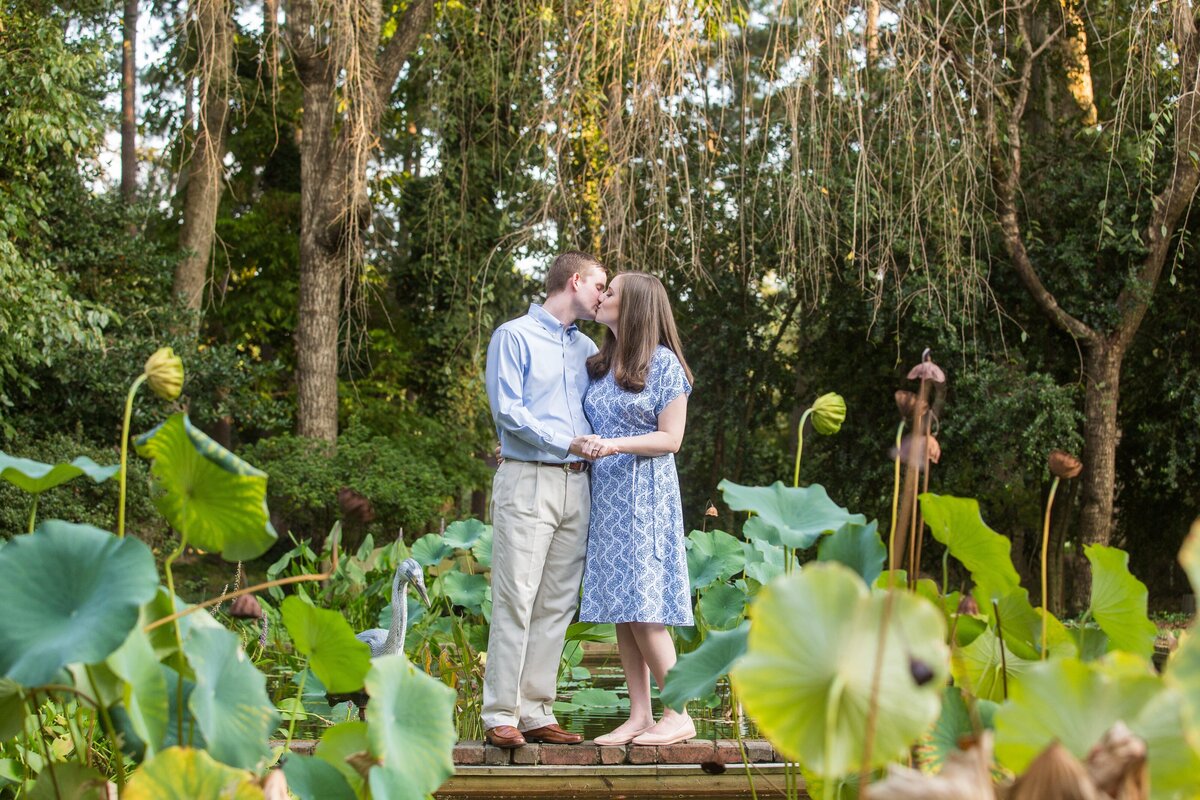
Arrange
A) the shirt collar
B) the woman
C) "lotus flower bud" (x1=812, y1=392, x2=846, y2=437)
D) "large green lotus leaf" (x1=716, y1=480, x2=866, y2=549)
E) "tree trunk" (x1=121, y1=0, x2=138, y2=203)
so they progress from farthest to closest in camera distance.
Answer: "tree trunk" (x1=121, y1=0, x2=138, y2=203)
the shirt collar
the woman
"lotus flower bud" (x1=812, y1=392, x2=846, y2=437)
"large green lotus leaf" (x1=716, y1=480, x2=866, y2=549)

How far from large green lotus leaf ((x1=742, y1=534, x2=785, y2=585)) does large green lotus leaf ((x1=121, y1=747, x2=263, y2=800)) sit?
239cm

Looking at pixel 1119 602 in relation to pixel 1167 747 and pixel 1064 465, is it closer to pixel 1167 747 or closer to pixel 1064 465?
pixel 1064 465

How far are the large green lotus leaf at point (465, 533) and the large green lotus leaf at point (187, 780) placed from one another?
3.24 meters

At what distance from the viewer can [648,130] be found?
4242 millimetres

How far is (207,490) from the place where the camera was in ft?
4.32

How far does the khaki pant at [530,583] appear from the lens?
3.18m

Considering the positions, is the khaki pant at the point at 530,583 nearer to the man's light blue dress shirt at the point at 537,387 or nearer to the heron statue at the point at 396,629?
the man's light blue dress shirt at the point at 537,387

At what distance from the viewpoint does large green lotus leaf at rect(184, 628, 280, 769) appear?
1.22 meters

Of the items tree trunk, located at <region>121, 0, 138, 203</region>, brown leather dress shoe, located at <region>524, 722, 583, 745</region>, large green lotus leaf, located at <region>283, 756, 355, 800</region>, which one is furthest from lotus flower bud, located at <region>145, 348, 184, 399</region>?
tree trunk, located at <region>121, 0, 138, 203</region>

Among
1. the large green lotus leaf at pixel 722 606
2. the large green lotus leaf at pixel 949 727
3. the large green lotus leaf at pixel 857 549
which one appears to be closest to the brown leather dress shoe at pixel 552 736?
the large green lotus leaf at pixel 722 606

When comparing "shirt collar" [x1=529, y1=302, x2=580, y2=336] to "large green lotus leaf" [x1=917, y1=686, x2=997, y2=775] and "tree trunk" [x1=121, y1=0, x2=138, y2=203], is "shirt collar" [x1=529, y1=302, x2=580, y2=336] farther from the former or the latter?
"tree trunk" [x1=121, y1=0, x2=138, y2=203]

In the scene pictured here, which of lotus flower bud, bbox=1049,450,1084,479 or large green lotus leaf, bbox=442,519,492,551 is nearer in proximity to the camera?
lotus flower bud, bbox=1049,450,1084,479

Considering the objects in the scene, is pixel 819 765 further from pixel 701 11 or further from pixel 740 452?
pixel 740 452

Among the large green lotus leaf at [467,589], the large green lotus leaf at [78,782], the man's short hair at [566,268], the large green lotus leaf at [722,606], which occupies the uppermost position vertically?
the man's short hair at [566,268]
